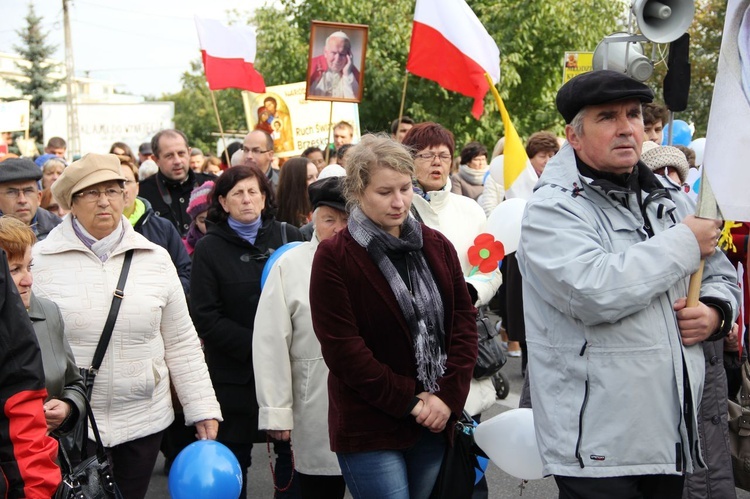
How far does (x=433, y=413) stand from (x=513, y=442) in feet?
1.63

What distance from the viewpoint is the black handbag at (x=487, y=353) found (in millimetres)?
4324

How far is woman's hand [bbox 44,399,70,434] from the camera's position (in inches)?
133

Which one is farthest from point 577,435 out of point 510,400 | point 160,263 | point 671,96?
point 510,400

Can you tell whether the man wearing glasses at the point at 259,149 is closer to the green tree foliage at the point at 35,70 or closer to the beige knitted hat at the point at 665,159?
the beige knitted hat at the point at 665,159

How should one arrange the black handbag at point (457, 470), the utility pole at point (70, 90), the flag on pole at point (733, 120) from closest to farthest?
the flag on pole at point (733, 120)
the black handbag at point (457, 470)
the utility pole at point (70, 90)

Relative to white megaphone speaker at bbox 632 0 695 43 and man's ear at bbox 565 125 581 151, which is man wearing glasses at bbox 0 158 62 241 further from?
white megaphone speaker at bbox 632 0 695 43

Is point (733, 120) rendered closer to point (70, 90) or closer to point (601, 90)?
point (601, 90)

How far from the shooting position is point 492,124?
20875 millimetres

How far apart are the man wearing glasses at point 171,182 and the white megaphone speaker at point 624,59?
3.55 meters

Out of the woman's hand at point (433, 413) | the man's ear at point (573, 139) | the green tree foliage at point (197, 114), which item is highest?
A: the man's ear at point (573, 139)

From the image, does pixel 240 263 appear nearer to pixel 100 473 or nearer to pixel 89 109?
pixel 100 473

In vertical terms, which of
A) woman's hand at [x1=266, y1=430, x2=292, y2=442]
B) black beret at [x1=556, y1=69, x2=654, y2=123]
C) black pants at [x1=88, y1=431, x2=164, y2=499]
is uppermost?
black beret at [x1=556, y1=69, x2=654, y2=123]

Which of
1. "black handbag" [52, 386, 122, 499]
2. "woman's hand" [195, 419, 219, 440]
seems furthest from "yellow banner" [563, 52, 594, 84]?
"black handbag" [52, 386, 122, 499]

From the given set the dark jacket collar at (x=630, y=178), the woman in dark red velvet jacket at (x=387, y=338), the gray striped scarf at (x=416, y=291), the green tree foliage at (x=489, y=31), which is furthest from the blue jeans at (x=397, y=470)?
the green tree foliage at (x=489, y=31)
